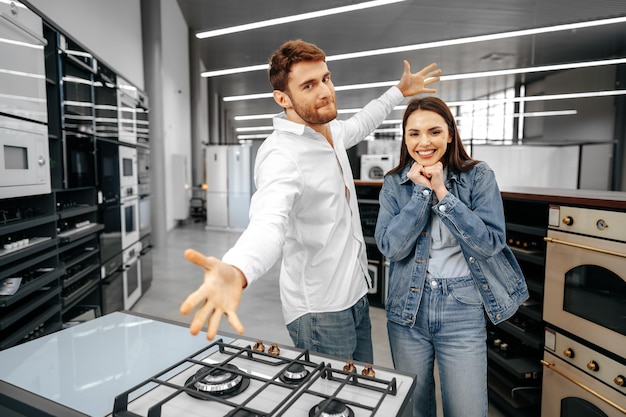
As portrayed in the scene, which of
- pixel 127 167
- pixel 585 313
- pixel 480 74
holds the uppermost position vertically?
pixel 480 74

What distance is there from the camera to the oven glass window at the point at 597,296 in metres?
1.62

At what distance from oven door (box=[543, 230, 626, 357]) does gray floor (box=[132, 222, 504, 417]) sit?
0.84 m

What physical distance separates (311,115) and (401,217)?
1.47 ft

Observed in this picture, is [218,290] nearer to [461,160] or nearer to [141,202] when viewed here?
[461,160]

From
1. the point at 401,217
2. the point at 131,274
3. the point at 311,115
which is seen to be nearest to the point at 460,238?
the point at 401,217

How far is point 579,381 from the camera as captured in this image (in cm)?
178

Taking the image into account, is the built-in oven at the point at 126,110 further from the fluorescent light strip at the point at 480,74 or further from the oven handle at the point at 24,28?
the fluorescent light strip at the point at 480,74

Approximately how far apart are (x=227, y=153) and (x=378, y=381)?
9336mm

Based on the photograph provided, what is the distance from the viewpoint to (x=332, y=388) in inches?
34.0

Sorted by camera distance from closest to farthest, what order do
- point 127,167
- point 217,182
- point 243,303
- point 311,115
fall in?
point 311,115 < point 127,167 < point 243,303 < point 217,182

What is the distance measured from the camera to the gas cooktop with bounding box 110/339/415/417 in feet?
2.53

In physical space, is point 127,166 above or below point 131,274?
above

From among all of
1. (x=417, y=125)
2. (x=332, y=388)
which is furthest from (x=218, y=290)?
(x=417, y=125)

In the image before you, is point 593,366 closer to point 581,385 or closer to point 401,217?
point 581,385
